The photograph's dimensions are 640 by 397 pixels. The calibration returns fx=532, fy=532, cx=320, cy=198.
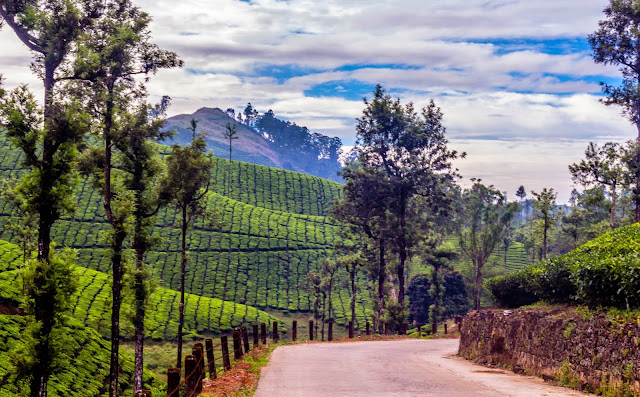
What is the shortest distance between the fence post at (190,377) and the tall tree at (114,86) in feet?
56.3

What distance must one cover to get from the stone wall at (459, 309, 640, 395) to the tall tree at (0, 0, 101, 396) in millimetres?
16145

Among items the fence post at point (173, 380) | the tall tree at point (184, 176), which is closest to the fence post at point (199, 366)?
the fence post at point (173, 380)

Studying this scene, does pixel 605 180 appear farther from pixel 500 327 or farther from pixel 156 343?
pixel 156 343

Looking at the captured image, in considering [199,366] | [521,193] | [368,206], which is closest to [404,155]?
[368,206]

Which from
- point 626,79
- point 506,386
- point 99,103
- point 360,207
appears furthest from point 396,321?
point 506,386

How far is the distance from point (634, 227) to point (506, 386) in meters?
11.3

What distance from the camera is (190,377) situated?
1066 cm

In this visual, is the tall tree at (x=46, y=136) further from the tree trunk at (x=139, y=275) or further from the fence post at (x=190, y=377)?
the fence post at (x=190, y=377)

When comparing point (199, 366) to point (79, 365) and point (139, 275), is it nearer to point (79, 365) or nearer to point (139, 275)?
point (139, 275)

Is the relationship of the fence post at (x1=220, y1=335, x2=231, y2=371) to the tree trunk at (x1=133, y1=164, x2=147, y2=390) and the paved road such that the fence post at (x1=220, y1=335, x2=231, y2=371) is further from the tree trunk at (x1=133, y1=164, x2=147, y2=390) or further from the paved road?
the tree trunk at (x1=133, y1=164, x2=147, y2=390)

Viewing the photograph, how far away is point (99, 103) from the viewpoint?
28.5 meters

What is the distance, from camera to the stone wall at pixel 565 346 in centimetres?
1112

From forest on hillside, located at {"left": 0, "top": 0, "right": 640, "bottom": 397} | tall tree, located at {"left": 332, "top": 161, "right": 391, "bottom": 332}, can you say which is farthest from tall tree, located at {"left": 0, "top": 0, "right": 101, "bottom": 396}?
tall tree, located at {"left": 332, "top": 161, "right": 391, "bottom": 332}

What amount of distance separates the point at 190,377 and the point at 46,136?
605 inches
